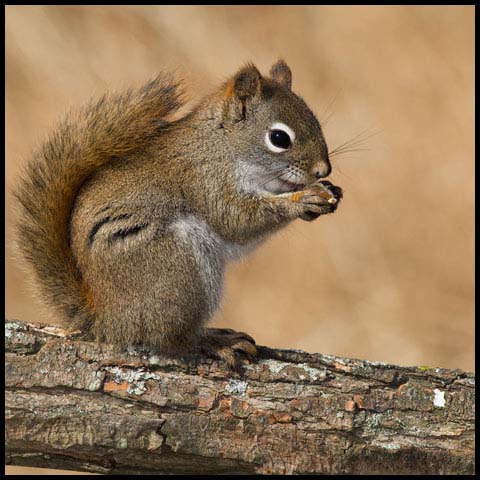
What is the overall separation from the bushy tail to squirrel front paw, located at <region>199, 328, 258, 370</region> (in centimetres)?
36

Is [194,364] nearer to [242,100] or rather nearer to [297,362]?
[297,362]

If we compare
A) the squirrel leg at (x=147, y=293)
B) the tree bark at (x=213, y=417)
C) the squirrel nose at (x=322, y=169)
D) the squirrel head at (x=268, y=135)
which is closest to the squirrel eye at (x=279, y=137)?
the squirrel head at (x=268, y=135)

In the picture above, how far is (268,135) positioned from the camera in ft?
9.61

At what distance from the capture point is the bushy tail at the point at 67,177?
271 centimetres

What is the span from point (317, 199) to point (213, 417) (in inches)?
31.8

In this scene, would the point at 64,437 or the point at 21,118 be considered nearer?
the point at 64,437

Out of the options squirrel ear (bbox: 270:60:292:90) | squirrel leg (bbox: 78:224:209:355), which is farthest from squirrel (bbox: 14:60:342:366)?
squirrel ear (bbox: 270:60:292:90)

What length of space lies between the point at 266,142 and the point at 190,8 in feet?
6.90

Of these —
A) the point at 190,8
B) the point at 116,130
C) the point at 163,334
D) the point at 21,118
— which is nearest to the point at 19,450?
the point at 163,334

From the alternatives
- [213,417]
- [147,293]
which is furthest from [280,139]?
[213,417]

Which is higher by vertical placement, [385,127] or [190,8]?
[190,8]

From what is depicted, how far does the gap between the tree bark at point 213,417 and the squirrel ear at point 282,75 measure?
1128 millimetres

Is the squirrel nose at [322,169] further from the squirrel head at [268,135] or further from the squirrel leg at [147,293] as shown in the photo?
the squirrel leg at [147,293]

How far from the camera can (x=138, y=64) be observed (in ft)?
15.7
